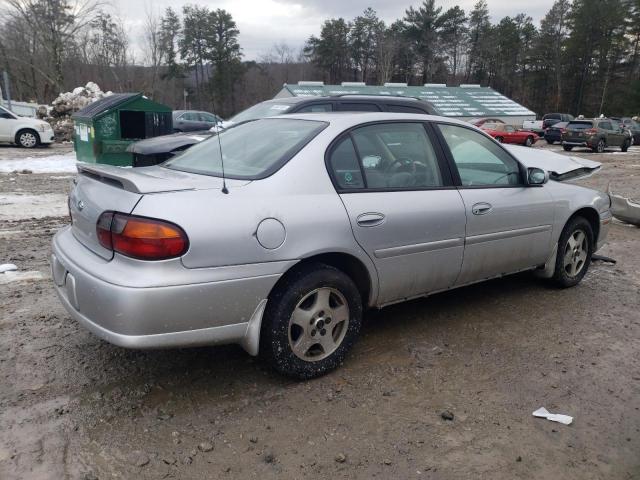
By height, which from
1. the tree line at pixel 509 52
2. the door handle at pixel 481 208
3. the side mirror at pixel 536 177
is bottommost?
the door handle at pixel 481 208

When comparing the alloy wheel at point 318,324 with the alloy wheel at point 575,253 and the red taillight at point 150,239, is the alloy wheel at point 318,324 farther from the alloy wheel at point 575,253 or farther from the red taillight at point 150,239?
the alloy wheel at point 575,253

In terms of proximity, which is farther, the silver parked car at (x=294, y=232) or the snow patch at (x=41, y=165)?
the snow patch at (x=41, y=165)

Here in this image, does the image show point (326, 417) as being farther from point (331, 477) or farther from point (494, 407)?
point (494, 407)

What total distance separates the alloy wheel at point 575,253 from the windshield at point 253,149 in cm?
273

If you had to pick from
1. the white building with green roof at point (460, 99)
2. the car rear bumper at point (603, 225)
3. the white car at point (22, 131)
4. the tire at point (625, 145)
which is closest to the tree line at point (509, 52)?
the white building with green roof at point (460, 99)

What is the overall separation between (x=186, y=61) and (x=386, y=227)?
61421 millimetres

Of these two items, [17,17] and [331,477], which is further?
[17,17]

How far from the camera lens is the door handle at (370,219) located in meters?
3.17

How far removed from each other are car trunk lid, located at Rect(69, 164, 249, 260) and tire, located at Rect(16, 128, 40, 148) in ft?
56.4

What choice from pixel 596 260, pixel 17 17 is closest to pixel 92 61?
pixel 17 17

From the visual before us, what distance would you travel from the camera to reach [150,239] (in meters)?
2.54

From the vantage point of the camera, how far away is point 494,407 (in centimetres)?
296

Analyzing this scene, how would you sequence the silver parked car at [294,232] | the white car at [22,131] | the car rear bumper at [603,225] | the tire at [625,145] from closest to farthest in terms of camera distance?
1. the silver parked car at [294,232]
2. the car rear bumper at [603,225]
3. the white car at [22,131]
4. the tire at [625,145]

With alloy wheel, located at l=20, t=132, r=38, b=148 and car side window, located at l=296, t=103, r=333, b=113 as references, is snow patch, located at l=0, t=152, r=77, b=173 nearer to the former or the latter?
alloy wheel, located at l=20, t=132, r=38, b=148
